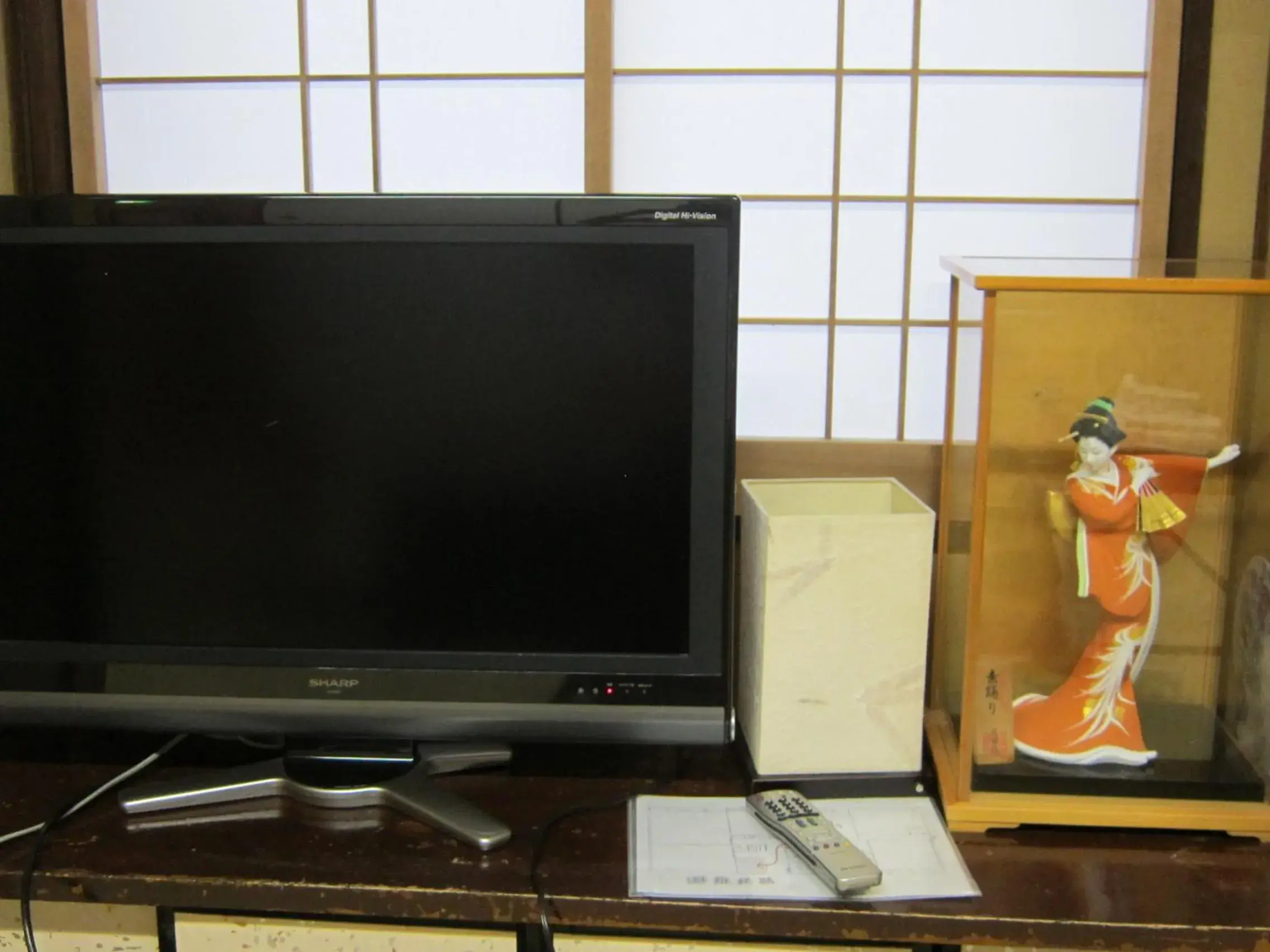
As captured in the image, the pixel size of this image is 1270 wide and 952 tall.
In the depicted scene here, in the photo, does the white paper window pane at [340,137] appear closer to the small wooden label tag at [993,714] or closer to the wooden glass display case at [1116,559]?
the wooden glass display case at [1116,559]

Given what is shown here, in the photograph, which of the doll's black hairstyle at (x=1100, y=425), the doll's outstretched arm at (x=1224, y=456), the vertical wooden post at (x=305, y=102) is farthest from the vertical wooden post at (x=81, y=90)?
the doll's outstretched arm at (x=1224, y=456)

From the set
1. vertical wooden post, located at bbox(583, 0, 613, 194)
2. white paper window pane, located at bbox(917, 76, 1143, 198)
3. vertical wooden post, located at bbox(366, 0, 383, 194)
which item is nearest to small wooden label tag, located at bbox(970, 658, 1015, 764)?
white paper window pane, located at bbox(917, 76, 1143, 198)

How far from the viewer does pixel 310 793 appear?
50.6 inches

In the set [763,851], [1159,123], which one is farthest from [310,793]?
[1159,123]

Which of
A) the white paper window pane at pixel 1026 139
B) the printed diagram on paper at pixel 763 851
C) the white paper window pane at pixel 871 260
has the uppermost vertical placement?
the white paper window pane at pixel 1026 139

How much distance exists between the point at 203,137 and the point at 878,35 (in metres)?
1.00

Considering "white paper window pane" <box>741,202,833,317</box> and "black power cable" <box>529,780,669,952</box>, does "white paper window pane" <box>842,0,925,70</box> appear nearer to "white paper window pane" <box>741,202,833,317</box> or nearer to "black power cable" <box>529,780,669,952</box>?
"white paper window pane" <box>741,202,833,317</box>

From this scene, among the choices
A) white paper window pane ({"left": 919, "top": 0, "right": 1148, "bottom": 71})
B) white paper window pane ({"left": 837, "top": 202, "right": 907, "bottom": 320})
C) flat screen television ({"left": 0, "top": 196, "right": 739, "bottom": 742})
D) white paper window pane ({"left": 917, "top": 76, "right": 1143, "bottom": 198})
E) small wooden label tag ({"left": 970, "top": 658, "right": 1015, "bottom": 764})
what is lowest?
small wooden label tag ({"left": 970, "top": 658, "right": 1015, "bottom": 764})

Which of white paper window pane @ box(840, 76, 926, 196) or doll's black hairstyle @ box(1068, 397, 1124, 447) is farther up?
white paper window pane @ box(840, 76, 926, 196)

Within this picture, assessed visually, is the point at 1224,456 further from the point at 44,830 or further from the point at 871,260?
the point at 44,830

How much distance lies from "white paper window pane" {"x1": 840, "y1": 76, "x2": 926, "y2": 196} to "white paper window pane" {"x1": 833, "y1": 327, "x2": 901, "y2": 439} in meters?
0.21

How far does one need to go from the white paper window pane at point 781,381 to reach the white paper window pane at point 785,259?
3 centimetres

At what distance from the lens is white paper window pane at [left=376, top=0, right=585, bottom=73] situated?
5.33ft

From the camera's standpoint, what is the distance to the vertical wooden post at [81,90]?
5.39 ft
